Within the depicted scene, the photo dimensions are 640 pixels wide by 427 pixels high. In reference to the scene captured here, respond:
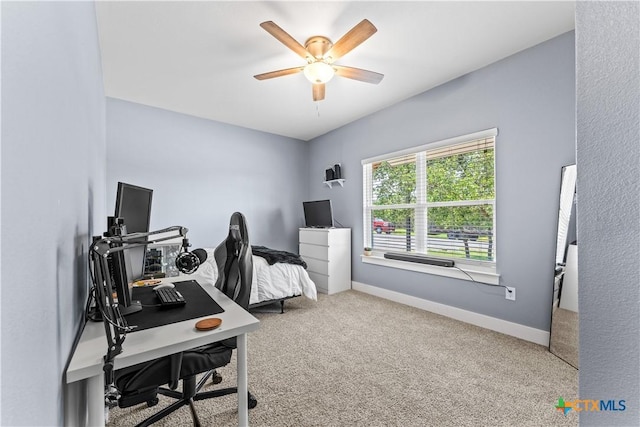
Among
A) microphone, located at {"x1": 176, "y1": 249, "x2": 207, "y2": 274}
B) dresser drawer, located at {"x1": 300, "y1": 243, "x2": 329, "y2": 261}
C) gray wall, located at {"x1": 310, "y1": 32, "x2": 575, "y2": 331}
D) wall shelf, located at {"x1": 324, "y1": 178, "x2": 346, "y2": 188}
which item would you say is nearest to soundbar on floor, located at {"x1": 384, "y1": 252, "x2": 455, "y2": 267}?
gray wall, located at {"x1": 310, "y1": 32, "x2": 575, "y2": 331}

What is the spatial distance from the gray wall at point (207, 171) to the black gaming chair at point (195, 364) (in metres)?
2.47

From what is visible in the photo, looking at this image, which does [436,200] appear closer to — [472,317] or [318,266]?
[472,317]

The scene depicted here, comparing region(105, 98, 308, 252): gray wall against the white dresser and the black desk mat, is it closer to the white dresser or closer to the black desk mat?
the white dresser

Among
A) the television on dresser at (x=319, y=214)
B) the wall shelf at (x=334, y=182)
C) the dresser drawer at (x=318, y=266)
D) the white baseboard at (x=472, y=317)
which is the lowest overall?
the white baseboard at (x=472, y=317)

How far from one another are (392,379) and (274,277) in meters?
1.71

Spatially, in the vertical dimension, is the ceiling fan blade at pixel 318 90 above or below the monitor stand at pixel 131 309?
above

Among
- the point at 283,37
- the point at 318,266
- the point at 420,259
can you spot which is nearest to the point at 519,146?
the point at 420,259

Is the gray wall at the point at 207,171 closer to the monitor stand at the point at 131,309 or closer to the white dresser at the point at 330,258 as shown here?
the white dresser at the point at 330,258

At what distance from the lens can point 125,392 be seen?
1.15m

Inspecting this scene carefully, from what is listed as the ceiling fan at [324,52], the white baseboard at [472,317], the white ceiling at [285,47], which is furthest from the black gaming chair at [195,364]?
the white baseboard at [472,317]

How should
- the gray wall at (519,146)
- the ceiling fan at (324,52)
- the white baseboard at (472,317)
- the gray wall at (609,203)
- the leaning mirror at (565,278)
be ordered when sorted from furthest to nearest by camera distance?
the white baseboard at (472,317)
the gray wall at (519,146)
the leaning mirror at (565,278)
the ceiling fan at (324,52)
the gray wall at (609,203)

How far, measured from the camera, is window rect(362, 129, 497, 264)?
2871 mm

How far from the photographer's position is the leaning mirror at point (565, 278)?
2131 mm

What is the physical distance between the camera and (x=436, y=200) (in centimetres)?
329
